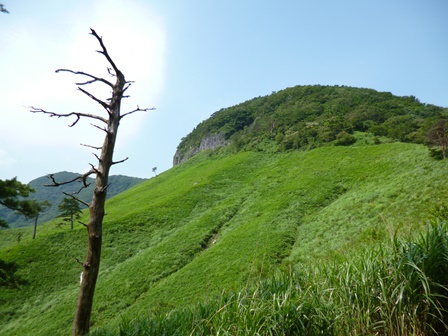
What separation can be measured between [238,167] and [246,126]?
5345cm

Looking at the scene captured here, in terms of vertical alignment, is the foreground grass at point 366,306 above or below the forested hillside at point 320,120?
below

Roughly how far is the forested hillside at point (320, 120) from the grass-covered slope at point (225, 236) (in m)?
11.9

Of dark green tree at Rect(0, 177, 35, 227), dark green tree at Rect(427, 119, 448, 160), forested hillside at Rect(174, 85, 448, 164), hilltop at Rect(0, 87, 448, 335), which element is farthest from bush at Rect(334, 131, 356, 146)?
dark green tree at Rect(0, 177, 35, 227)

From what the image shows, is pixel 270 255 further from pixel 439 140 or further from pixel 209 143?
pixel 209 143

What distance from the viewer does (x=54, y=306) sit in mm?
27844

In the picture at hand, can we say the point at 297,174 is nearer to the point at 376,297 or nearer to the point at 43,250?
the point at 43,250

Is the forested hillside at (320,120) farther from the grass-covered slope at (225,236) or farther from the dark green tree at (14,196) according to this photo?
the dark green tree at (14,196)

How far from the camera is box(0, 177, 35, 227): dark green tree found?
670 inches

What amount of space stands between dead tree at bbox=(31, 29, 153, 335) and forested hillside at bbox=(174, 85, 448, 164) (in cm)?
4947

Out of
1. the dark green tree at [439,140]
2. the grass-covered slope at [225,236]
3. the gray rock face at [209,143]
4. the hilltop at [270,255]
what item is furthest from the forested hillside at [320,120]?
the grass-covered slope at [225,236]

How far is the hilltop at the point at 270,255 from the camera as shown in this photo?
4371 mm

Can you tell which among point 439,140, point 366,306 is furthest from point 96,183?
point 439,140

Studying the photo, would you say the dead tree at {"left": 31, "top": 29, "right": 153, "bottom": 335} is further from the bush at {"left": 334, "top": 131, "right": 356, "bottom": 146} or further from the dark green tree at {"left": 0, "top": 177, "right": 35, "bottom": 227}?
the bush at {"left": 334, "top": 131, "right": 356, "bottom": 146}

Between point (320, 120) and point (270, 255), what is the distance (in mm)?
68630
